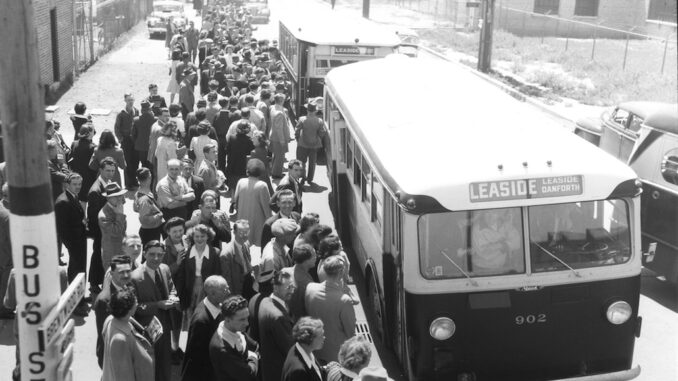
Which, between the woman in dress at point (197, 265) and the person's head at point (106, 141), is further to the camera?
the person's head at point (106, 141)

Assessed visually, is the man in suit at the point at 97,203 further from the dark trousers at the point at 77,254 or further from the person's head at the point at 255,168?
the person's head at the point at 255,168

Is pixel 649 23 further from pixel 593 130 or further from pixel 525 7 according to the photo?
pixel 593 130

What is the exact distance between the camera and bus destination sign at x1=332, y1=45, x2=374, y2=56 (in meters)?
19.2

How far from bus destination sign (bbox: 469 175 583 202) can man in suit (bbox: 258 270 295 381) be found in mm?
1757

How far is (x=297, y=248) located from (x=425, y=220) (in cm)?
121

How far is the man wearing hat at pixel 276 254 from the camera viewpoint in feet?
25.6

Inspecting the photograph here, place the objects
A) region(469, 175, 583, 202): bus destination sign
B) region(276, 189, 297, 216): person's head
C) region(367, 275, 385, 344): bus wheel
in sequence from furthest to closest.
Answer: region(276, 189, 297, 216): person's head < region(367, 275, 385, 344): bus wheel < region(469, 175, 583, 202): bus destination sign

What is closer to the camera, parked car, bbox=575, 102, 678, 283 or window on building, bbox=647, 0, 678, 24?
parked car, bbox=575, 102, 678, 283

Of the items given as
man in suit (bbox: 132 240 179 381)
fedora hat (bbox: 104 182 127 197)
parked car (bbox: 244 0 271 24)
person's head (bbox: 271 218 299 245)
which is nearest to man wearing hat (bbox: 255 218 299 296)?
person's head (bbox: 271 218 299 245)

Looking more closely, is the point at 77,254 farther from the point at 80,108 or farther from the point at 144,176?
the point at 80,108

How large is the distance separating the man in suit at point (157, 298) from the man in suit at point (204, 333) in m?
0.45

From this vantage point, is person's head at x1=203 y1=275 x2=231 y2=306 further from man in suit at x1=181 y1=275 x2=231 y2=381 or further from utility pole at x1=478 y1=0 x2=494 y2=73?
utility pole at x1=478 y1=0 x2=494 y2=73

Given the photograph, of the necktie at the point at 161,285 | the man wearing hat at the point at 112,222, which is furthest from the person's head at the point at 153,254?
the man wearing hat at the point at 112,222

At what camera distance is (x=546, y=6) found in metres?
52.0
